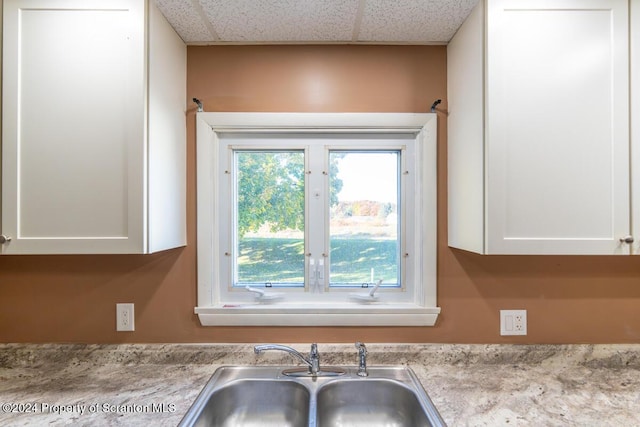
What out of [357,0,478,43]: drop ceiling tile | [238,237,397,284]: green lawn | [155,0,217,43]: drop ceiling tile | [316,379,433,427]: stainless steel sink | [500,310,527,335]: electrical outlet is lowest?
[316,379,433,427]: stainless steel sink

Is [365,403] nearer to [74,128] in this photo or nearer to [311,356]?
[311,356]

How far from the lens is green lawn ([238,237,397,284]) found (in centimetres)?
146

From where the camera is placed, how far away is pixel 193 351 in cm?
135

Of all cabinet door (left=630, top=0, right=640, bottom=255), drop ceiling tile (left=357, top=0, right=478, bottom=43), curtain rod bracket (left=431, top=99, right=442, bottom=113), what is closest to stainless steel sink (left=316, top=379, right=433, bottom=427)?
cabinet door (left=630, top=0, right=640, bottom=255)

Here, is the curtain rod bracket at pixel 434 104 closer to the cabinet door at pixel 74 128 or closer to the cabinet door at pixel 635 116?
the cabinet door at pixel 635 116

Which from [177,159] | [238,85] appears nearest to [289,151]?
[238,85]

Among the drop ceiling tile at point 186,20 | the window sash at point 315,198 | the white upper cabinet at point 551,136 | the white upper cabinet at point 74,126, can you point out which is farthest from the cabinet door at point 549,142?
the white upper cabinet at point 74,126

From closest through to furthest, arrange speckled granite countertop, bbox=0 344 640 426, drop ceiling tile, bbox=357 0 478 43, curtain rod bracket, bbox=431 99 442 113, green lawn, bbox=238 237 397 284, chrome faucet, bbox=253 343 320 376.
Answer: speckled granite countertop, bbox=0 344 640 426, drop ceiling tile, bbox=357 0 478 43, chrome faucet, bbox=253 343 320 376, curtain rod bracket, bbox=431 99 442 113, green lawn, bbox=238 237 397 284

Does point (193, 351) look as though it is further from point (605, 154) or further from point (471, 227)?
point (605, 154)

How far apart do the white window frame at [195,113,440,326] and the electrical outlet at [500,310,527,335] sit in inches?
11.9

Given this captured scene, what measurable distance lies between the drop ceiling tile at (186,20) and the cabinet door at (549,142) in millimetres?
1076

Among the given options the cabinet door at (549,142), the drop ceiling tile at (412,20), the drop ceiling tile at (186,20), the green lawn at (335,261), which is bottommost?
the green lawn at (335,261)

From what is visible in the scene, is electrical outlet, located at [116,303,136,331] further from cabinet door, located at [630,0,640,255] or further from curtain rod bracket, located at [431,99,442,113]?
cabinet door, located at [630,0,640,255]

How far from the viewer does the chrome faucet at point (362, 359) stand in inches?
49.4
